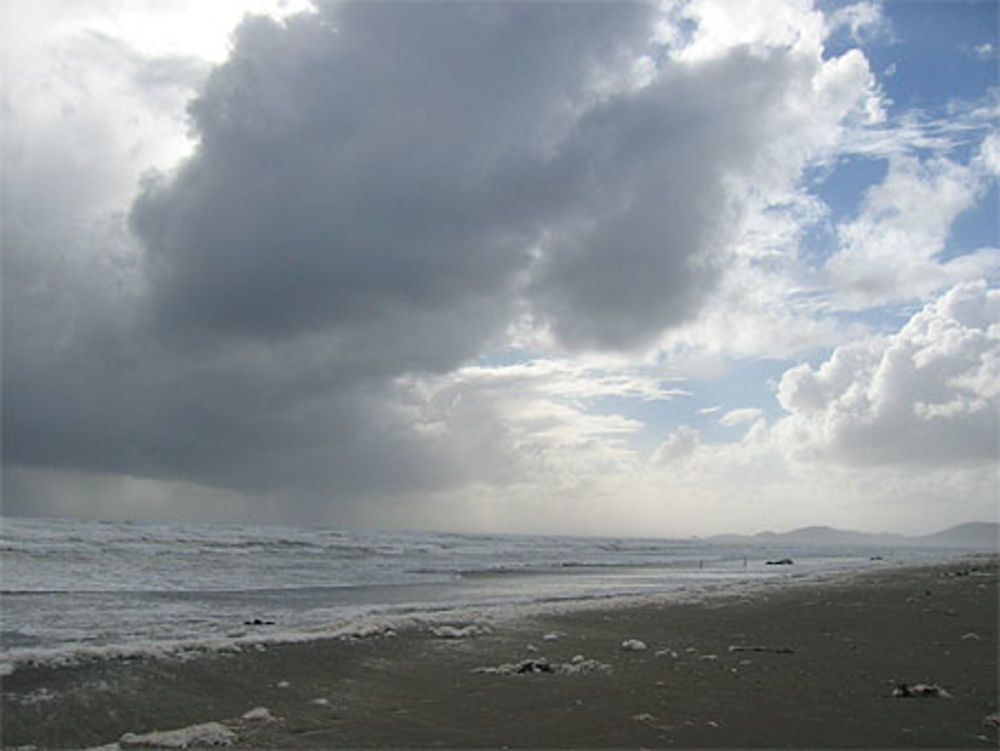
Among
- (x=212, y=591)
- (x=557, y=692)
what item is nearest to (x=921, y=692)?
(x=557, y=692)

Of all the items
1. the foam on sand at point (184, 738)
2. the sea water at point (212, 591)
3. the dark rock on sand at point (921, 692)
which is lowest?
the sea water at point (212, 591)

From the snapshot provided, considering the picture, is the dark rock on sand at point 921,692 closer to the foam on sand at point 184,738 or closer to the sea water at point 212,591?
the foam on sand at point 184,738

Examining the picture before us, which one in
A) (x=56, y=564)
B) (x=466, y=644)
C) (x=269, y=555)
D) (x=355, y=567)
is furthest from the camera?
(x=269, y=555)

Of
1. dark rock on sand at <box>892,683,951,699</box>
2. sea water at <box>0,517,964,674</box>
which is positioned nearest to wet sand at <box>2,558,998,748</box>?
dark rock on sand at <box>892,683,951,699</box>

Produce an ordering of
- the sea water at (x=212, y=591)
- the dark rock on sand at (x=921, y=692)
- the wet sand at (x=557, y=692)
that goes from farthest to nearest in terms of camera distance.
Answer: the sea water at (x=212, y=591) < the dark rock on sand at (x=921, y=692) < the wet sand at (x=557, y=692)

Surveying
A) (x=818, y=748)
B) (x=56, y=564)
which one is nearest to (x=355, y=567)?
(x=56, y=564)

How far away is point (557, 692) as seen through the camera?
29.1 ft

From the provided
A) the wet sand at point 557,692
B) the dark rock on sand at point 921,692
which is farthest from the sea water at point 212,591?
the dark rock on sand at point 921,692

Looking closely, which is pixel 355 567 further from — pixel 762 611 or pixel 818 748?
pixel 818 748

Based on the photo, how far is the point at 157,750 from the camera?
6723mm

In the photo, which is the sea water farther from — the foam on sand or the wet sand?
the foam on sand

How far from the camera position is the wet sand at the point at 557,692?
7.12 meters

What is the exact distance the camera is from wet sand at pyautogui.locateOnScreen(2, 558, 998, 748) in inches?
280

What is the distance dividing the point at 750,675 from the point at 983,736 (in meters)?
3.25
